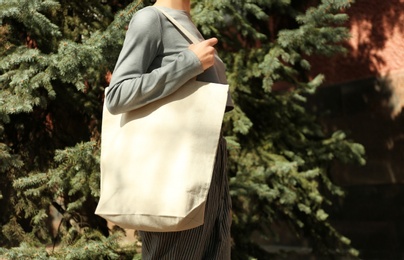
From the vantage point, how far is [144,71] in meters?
2.51

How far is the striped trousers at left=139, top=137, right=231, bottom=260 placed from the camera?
8.42ft

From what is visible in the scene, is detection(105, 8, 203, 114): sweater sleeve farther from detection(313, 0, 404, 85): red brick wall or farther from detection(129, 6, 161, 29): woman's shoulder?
detection(313, 0, 404, 85): red brick wall

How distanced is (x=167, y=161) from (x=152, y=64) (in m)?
0.39

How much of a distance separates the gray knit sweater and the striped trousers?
310 mm

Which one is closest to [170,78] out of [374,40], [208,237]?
[208,237]

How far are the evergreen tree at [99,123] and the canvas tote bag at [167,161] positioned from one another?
1.47 metres

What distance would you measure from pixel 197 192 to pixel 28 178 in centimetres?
201

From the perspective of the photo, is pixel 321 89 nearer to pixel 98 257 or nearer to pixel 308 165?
pixel 308 165

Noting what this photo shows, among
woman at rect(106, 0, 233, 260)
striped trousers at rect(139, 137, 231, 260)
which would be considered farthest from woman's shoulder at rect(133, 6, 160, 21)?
striped trousers at rect(139, 137, 231, 260)

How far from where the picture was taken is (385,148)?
557 cm

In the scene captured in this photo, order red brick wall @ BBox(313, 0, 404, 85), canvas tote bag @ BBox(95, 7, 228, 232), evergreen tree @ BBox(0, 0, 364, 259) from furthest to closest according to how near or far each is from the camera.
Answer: red brick wall @ BBox(313, 0, 404, 85), evergreen tree @ BBox(0, 0, 364, 259), canvas tote bag @ BBox(95, 7, 228, 232)

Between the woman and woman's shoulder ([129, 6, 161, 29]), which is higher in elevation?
woman's shoulder ([129, 6, 161, 29])

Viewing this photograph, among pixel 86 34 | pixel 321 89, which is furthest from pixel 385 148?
pixel 86 34

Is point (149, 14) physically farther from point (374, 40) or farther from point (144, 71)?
point (374, 40)
